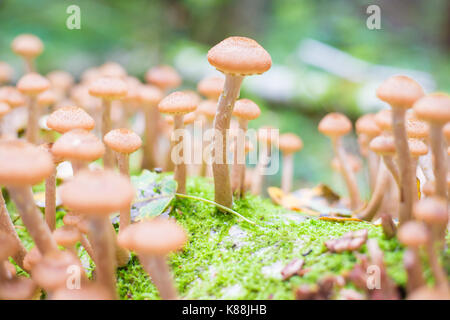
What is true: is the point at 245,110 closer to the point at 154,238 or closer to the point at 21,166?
the point at 154,238

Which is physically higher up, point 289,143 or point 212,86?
point 212,86

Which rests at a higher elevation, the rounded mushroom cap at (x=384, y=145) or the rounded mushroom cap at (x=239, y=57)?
the rounded mushroom cap at (x=239, y=57)

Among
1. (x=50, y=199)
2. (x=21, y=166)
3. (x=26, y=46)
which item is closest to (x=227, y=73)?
(x=21, y=166)

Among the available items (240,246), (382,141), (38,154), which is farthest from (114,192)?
(382,141)

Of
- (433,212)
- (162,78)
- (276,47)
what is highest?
(276,47)

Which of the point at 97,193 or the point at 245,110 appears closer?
the point at 97,193

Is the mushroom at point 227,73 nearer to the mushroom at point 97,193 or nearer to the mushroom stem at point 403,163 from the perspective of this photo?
the mushroom stem at point 403,163

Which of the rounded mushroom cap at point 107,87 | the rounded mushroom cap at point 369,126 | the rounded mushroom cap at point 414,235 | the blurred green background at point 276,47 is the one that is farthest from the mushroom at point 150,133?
the rounded mushroom cap at point 414,235
